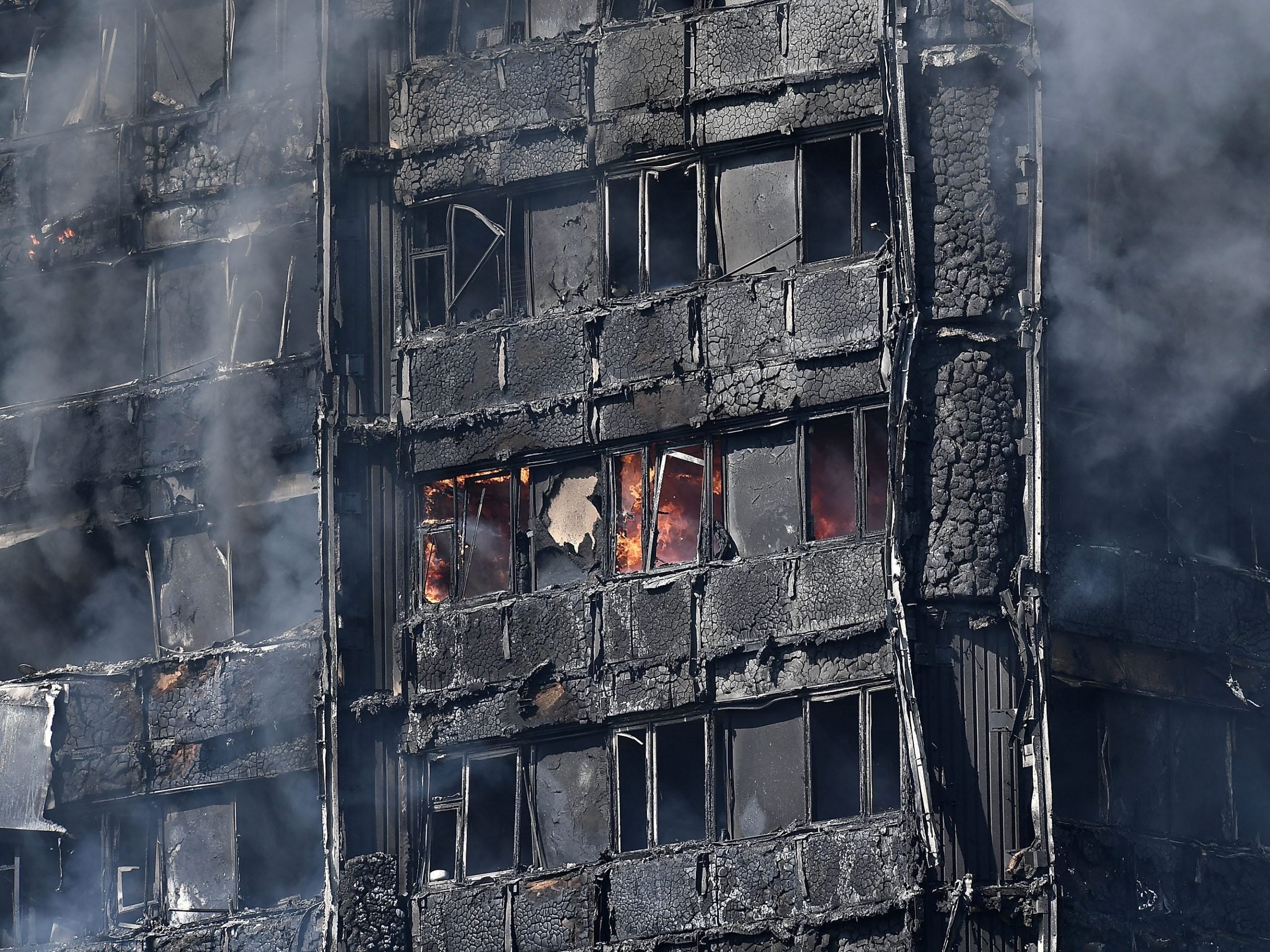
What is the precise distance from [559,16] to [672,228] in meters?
2.74

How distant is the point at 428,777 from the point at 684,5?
8278mm

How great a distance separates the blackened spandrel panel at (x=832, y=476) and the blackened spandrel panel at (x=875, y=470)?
0.14 meters

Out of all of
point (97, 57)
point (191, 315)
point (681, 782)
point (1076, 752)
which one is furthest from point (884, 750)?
point (97, 57)

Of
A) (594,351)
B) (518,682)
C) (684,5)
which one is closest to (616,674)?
(518,682)

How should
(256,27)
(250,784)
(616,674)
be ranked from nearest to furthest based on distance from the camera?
1. (616,674)
2. (250,784)
3. (256,27)

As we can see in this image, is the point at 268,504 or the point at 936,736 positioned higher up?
the point at 268,504

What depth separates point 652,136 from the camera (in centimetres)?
2422

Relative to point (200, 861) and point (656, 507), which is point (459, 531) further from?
point (200, 861)

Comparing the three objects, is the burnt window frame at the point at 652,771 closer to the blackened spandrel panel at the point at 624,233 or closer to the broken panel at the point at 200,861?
the blackened spandrel panel at the point at 624,233

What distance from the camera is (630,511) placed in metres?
24.0

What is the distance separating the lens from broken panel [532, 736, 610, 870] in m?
23.5

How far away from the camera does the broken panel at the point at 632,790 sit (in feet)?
76.4

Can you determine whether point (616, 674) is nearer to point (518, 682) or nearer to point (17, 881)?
point (518, 682)

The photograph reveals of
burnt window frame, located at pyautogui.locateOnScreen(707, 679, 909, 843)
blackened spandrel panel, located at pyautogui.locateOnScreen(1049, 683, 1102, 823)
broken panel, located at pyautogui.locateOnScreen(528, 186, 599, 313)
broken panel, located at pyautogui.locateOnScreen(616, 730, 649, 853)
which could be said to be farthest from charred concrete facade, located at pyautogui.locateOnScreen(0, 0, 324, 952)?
blackened spandrel panel, located at pyautogui.locateOnScreen(1049, 683, 1102, 823)
